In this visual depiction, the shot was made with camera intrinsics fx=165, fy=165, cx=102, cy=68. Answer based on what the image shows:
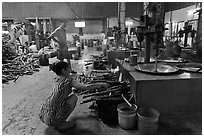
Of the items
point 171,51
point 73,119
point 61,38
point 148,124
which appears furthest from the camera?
point 61,38

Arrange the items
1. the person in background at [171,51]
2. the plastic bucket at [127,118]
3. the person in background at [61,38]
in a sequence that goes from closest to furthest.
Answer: the plastic bucket at [127,118] → the person in background at [171,51] → the person in background at [61,38]

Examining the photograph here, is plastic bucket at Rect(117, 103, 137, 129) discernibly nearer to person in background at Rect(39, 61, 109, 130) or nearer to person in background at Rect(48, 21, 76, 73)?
person in background at Rect(39, 61, 109, 130)

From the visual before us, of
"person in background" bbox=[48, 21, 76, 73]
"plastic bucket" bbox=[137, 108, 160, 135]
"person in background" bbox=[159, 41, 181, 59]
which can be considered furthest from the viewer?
"person in background" bbox=[48, 21, 76, 73]

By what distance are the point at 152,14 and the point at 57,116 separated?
1.98m

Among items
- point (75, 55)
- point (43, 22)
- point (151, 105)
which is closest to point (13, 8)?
point (43, 22)

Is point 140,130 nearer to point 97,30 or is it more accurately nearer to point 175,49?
point 175,49

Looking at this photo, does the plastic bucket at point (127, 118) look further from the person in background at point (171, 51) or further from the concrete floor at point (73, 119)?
the person in background at point (171, 51)

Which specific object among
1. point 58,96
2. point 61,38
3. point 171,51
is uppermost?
point 61,38

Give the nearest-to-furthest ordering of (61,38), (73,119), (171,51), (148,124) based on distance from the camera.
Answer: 1. (148,124)
2. (73,119)
3. (171,51)
4. (61,38)

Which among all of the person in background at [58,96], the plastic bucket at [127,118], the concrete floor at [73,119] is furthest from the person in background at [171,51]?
the person in background at [58,96]

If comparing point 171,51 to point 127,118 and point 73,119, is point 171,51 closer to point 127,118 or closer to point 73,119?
point 127,118

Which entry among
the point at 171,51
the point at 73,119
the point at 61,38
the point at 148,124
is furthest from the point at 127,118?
the point at 61,38

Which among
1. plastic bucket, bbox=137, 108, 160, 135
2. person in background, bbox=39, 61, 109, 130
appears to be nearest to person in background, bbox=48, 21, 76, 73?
person in background, bbox=39, 61, 109, 130

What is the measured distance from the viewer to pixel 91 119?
2178 millimetres
